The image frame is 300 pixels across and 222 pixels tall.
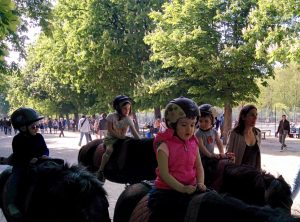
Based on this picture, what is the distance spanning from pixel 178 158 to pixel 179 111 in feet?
1.27

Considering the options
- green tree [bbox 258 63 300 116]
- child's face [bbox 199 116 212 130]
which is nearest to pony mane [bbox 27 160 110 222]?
child's face [bbox 199 116 212 130]

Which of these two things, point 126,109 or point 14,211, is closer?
point 14,211

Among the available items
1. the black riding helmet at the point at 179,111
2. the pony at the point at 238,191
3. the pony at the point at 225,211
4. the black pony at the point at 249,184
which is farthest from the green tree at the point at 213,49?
the pony at the point at 225,211

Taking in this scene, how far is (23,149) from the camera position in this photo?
195 inches

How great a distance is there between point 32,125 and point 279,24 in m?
17.3

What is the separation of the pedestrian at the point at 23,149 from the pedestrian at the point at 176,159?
174 cm

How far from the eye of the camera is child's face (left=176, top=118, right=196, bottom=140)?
347cm

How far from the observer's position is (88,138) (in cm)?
2384

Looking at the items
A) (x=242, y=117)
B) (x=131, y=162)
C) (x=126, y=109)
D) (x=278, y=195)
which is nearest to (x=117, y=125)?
(x=126, y=109)

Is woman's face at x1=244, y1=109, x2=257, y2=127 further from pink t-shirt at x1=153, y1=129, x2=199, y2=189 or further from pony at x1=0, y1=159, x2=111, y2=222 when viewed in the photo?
pony at x1=0, y1=159, x2=111, y2=222

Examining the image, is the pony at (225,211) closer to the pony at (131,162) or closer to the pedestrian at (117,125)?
the pony at (131,162)

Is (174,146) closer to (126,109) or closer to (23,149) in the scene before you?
(23,149)

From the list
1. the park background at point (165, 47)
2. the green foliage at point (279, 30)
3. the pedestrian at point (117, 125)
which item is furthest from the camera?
the park background at point (165, 47)

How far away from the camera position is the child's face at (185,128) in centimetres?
347
